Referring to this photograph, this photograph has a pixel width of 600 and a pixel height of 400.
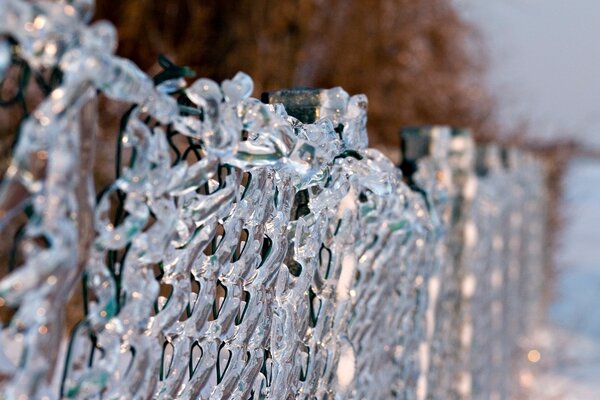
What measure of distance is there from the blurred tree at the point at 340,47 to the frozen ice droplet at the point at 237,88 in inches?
165

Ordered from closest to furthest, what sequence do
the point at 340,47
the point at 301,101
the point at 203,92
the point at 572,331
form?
1. the point at 203,92
2. the point at 301,101
3. the point at 572,331
4. the point at 340,47

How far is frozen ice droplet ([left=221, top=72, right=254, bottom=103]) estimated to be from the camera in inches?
26.9

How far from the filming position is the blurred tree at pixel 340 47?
5000mm

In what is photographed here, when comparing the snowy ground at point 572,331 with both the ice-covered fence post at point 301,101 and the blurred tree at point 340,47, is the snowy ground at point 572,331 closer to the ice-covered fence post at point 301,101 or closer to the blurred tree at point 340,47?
the blurred tree at point 340,47

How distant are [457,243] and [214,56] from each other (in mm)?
3287

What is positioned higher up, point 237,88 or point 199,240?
point 237,88

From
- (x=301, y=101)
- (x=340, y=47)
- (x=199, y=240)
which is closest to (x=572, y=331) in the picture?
(x=340, y=47)

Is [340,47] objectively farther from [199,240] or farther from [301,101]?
[199,240]

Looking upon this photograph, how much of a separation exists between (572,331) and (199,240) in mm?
5116

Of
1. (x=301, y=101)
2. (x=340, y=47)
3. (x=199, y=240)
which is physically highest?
(x=340, y=47)

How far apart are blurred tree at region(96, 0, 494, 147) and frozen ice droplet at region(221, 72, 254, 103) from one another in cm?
418

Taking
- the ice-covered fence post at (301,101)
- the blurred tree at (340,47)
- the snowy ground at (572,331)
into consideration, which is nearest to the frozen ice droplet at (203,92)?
the ice-covered fence post at (301,101)

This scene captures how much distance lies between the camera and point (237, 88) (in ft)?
2.27

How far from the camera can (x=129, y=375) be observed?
1.92 ft
